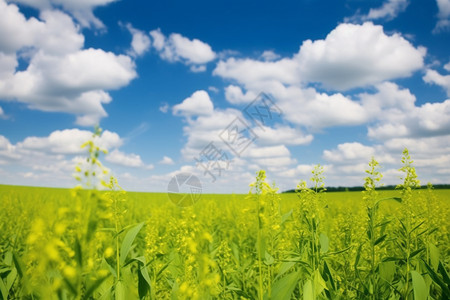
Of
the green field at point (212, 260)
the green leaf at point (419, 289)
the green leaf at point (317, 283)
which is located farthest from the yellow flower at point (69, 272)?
the green leaf at point (419, 289)

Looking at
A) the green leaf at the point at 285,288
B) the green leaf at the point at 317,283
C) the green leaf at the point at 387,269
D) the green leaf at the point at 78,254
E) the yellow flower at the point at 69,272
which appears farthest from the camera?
the green leaf at the point at 387,269

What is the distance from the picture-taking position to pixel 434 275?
2.80 meters

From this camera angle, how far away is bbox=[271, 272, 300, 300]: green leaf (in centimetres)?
224

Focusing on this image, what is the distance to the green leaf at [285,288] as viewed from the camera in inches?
88.2

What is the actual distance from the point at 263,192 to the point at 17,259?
2095 millimetres

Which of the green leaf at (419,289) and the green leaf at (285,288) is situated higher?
the green leaf at (285,288)

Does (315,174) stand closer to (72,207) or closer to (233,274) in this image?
(233,274)

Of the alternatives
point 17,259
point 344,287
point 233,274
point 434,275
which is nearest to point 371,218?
point 434,275

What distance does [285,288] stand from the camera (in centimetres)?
225

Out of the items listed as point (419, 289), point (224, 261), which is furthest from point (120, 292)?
point (419, 289)

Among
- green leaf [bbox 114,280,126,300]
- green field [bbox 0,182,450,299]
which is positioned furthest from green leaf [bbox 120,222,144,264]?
green leaf [bbox 114,280,126,300]

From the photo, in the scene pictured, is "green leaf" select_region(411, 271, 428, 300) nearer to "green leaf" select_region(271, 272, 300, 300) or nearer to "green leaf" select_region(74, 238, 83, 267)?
"green leaf" select_region(271, 272, 300, 300)

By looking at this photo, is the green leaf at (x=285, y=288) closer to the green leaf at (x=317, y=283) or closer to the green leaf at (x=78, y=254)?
the green leaf at (x=317, y=283)

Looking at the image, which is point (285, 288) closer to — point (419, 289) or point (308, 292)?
point (308, 292)
